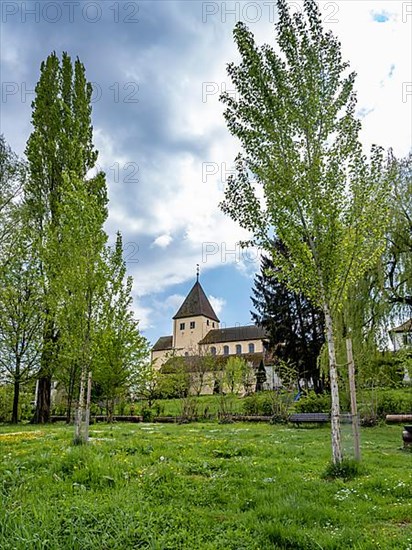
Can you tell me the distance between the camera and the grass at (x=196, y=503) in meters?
4.13

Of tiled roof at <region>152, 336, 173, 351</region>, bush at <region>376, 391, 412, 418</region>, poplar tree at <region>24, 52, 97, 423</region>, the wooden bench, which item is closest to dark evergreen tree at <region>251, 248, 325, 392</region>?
bush at <region>376, 391, 412, 418</region>

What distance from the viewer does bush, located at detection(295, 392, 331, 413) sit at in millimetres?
21281

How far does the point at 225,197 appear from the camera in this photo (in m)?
8.72

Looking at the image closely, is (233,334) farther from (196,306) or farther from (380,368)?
(380,368)

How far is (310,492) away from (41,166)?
21180mm

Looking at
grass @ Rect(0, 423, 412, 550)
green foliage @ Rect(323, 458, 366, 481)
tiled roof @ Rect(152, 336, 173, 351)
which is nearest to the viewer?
grass @ Rect(0, 423, 412, 550)

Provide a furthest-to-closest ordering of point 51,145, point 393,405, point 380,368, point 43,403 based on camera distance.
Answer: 1. point 43,403
2. point 51,145
3. point 393,405
4. point 380,368

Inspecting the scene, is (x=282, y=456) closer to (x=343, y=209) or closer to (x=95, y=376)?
(x=343, y=209)

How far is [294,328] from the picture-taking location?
29219 millimetres

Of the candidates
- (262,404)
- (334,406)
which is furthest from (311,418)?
(334,406)

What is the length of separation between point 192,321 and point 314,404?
4677 centimetres

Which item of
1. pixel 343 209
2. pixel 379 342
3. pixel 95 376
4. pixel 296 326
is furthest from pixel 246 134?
pixel 296 326

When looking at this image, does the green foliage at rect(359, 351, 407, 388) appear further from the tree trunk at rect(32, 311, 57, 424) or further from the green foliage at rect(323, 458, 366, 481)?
the tree trunk at rect(32, 311, 57, 424)

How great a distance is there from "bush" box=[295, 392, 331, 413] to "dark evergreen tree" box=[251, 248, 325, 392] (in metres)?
5.47
